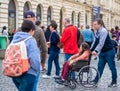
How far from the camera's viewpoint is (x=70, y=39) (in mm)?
10367

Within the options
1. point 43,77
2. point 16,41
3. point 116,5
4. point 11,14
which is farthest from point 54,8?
point 116,5

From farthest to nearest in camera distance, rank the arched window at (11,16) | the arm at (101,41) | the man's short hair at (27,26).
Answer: the arched window at (11,16)
the arm at (101,41)
the man's short hair at (27,26)

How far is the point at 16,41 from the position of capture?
5.85m

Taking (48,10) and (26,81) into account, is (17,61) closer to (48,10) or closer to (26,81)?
(26,81)

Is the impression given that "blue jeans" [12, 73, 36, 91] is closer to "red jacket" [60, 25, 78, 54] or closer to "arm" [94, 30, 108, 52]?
"arm" [94, 30, 108, 52]

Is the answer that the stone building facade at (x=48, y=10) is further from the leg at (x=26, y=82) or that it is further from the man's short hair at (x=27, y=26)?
the leg at (x=26, y=82)

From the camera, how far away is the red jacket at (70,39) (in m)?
10.3

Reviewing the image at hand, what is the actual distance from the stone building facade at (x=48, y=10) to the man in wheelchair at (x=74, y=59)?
18.1 meters

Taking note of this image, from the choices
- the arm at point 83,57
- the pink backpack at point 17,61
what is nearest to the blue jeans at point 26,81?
the pink backpack at point 17,61

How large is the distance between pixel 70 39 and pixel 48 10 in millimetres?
26949

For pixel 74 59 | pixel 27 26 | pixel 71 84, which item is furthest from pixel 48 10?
pixel 27 26

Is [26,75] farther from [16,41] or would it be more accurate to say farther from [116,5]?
[116,5]

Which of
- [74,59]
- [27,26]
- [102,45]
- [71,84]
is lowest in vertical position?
[71,84]

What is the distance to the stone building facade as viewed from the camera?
29.2 metres
